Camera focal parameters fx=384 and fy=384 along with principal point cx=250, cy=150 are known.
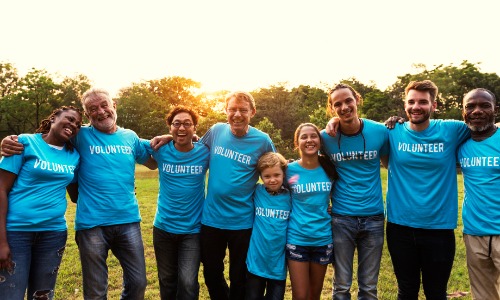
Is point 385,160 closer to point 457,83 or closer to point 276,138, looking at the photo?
point 276,138

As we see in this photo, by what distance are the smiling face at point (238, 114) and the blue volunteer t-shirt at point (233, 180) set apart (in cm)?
13

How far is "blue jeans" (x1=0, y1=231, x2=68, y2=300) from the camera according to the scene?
143 inches

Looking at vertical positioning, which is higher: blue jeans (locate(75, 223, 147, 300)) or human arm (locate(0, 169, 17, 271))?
human arm (locate(0, 169, 17, 271))

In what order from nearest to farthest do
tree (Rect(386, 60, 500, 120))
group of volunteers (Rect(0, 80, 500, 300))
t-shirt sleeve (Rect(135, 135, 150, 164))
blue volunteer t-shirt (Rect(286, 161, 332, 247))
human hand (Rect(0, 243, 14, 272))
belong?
human hand (Rect(0, 243, 14, 272)) → group of volunteers (Rect(0, 80, 500, 300)) → blue volunteer t-shirt (Rect(286, 161, 332, 247)) → t-shirt sleeve (Rect(135, 135, 150, 164)) → tree (Rect(386, 60, 500, 120))

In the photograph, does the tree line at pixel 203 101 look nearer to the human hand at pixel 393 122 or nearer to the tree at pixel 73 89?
the tree at pixel 73 89

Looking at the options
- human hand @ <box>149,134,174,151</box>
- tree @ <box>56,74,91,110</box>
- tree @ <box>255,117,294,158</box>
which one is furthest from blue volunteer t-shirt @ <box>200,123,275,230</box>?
tree @ <box>56,74,91,110</box>

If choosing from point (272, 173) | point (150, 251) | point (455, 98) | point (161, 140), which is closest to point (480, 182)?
point (272, 173)

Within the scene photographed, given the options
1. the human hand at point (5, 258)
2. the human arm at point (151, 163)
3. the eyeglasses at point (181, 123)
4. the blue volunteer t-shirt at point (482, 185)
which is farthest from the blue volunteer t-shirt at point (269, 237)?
the human hand at point (5, 258)

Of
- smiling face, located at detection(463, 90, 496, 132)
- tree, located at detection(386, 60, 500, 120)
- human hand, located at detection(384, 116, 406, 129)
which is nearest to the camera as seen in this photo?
smiling face, located at detection(463, 90, 496, 132)

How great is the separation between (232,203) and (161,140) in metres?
1.19

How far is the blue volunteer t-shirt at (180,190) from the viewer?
14.8 feet

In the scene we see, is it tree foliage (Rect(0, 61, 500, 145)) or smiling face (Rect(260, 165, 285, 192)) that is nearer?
smiling face (Rect(260, 165, 285, 192))

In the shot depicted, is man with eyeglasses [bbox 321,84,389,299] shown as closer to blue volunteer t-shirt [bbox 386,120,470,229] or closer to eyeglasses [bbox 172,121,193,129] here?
blue volunteer t-shirt [bbox 386,120,470,229]

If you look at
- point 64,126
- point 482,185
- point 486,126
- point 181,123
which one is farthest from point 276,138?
point 64,126
